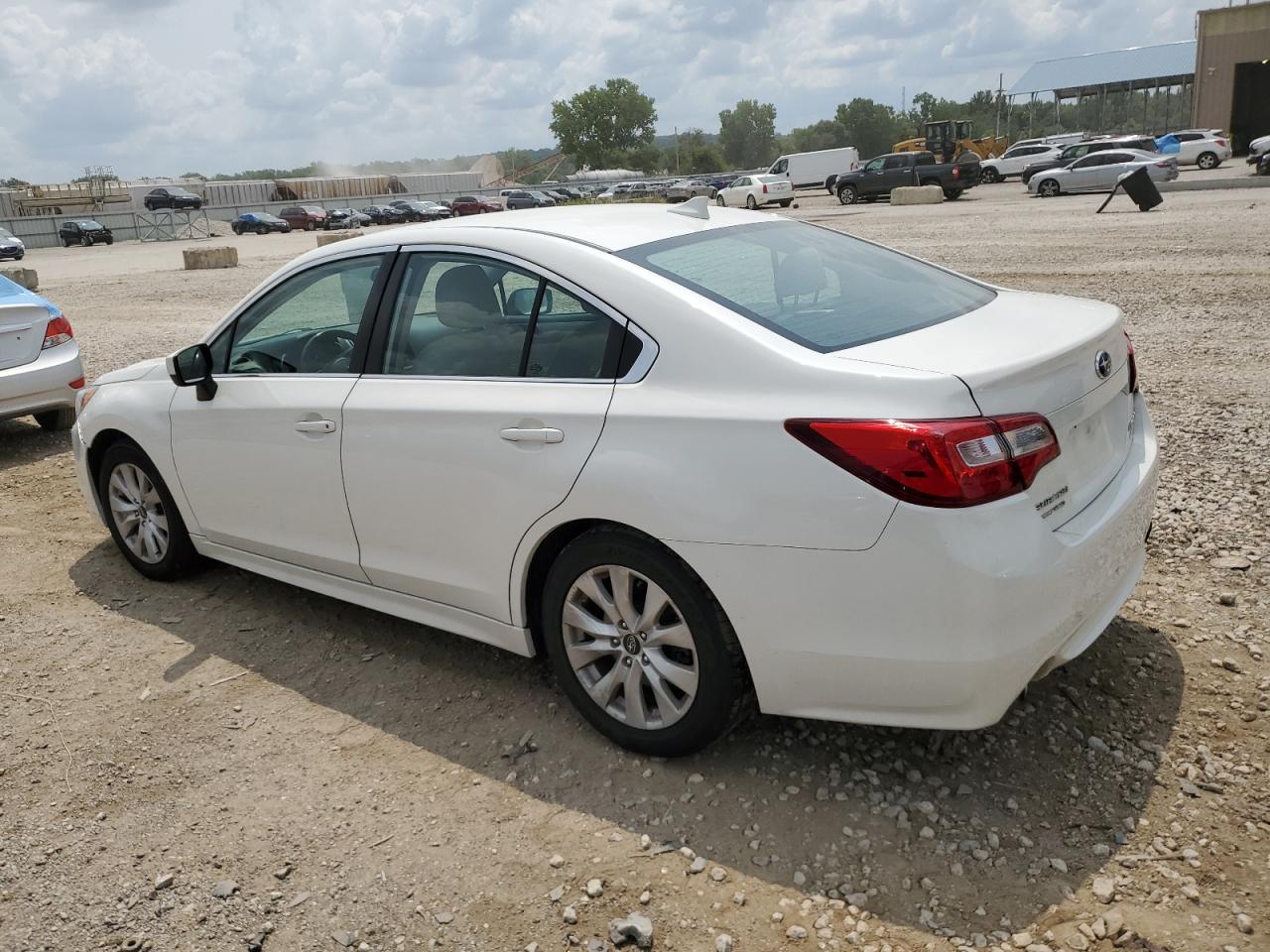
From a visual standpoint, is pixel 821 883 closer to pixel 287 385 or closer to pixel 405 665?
pixel 405 665

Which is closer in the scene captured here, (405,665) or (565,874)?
(565,874)

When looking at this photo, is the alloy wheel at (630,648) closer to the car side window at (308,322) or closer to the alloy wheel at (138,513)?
the car side window at (308,322)

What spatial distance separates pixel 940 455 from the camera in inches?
101

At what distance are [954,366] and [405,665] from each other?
247cm

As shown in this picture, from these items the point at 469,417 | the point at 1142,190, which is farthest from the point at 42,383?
the point at 1142,190

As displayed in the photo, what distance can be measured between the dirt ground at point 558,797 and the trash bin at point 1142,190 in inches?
852

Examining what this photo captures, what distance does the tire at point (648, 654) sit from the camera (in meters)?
2.97

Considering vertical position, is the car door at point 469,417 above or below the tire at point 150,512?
above

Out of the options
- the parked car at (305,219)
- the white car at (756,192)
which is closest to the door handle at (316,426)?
the white car at (756,192)

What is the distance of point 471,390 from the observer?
3.48 meters

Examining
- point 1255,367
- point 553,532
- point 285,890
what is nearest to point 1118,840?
point 553,532

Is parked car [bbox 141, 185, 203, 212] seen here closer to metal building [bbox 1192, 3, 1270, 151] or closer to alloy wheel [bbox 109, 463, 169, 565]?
metal building [bbox 1192, 3, 1270, 151]

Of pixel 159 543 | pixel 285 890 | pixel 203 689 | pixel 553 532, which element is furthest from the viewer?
pixel 159 543

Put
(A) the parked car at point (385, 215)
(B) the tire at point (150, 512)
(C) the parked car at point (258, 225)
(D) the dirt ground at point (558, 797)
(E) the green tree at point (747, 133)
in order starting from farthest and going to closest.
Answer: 1. (E) the green tree at point (747, 133)
2. (A) the parked car at point (385, 215)
3. (C) the parked car at point (258, 225)
4. (B) the tire at point (150, 512)
5. (D) the dirt ground at point (558, 797)
